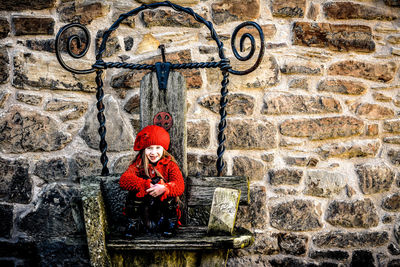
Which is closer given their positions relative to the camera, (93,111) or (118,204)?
(118,204)

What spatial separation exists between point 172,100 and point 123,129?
0.49 m

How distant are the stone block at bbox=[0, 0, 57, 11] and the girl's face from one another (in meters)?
1.25

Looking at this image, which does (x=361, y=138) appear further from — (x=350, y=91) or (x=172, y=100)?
(x=172, y=100)

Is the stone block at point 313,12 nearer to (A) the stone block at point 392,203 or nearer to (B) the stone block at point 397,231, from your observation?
(A) the stone block at point 392,203

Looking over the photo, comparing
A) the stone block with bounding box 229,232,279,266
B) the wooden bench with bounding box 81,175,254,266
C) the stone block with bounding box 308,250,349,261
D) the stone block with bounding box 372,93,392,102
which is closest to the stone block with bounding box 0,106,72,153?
the wooden bench with bounding box 81,175,254,266

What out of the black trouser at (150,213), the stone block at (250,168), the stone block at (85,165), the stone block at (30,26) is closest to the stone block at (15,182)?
the stone block at (85,165)

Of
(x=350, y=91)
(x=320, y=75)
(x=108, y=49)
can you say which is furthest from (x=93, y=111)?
(x=350, y=91)

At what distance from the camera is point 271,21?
7.64ft

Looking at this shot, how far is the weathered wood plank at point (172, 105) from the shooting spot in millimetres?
1875

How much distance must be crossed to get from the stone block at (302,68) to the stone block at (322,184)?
2.01 feet

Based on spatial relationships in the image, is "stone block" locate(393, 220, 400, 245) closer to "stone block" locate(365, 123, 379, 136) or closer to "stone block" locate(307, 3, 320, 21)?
"stone block" locate(365, 123, 379, 136)

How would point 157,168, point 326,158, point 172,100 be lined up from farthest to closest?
point 326,158 → point 172,100 → point 157,168

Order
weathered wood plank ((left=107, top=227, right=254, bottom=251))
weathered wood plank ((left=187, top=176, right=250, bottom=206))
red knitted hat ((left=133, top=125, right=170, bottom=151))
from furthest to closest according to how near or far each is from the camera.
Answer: weathered wood plank ((left=187, top=176, right=250, bottom=206)) → red knitted hat ((left=133, top=125, right=170, bottom=151)) → weathered wood plank ((left=107, top=227, right=254, bottom=251))

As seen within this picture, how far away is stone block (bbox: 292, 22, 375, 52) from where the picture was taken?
2.30 meters
